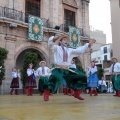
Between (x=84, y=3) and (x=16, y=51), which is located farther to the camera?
(x=84, y=3)

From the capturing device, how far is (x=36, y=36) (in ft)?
54.0

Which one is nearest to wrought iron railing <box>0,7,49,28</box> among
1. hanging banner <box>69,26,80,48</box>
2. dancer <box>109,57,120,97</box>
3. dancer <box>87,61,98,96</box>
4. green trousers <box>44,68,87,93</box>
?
hanging banner <box>69,26,80,48</box>

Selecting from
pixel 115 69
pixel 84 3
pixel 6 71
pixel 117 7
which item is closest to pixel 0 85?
pixel 6 71

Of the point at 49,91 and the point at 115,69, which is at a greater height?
the point at 115,69

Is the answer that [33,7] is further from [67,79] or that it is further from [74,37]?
[67,79]

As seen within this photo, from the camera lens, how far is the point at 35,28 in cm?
1644

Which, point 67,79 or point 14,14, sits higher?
point 14,14

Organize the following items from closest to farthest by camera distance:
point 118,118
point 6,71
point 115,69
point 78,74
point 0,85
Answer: point 118,118 → point 78,74 → point 115,69 → point 0,85 → point 6,71

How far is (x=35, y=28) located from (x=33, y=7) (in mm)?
1925

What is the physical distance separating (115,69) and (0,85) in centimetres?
704

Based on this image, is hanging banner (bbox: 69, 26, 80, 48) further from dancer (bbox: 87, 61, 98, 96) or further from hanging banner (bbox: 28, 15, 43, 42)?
dancer (bbox: 87, 61, 98, 96)

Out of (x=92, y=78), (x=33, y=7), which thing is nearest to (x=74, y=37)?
(x=33, y=7)

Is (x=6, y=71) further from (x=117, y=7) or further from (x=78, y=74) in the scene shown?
(x=117, y=7)

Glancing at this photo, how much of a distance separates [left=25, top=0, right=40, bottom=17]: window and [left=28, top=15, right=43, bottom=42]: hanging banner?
104cm
